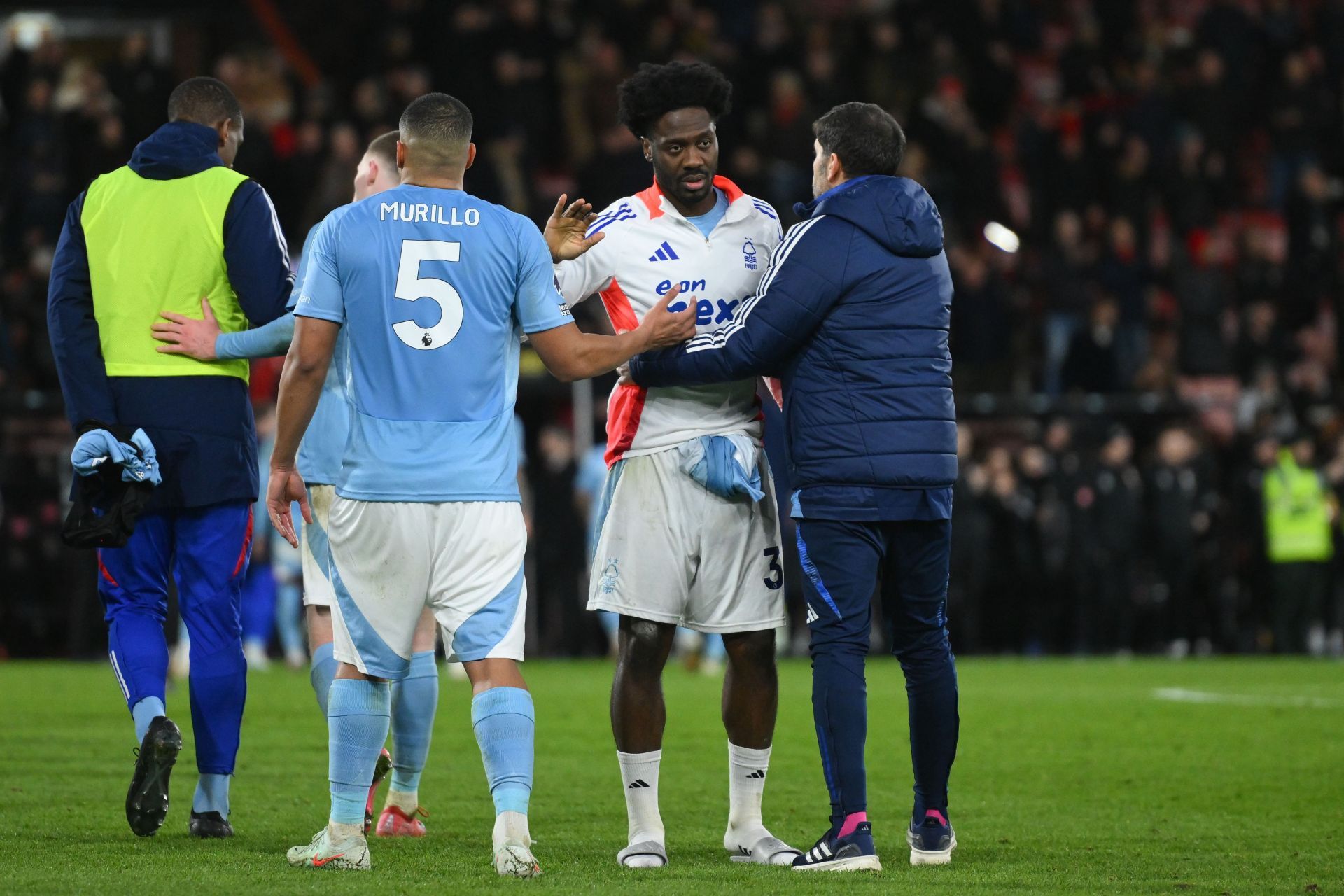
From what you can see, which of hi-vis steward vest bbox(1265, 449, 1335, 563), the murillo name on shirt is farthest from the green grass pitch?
hi-vis steward vest bbox(1265, 449, 1335, 563)

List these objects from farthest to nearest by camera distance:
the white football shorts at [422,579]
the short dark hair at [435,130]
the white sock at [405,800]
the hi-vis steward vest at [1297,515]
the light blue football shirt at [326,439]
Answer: the hi-vis steward vest at [1297,515], the light blue football shirt at [326,439], the white sock at [405,800], the short dark hair at [435,130], the white football shorts at [422,579]

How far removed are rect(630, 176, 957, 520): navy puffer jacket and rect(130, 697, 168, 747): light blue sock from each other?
6.68 ft

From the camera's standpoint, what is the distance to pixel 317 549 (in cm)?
673

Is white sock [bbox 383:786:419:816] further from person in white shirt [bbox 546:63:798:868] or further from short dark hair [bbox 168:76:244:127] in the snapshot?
short dark hair [bbox 168:76:244:127]

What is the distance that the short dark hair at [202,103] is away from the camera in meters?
6.48

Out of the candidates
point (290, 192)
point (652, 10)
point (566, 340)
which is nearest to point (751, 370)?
point (566, 340)

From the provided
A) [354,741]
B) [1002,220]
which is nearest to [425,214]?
[354,741]

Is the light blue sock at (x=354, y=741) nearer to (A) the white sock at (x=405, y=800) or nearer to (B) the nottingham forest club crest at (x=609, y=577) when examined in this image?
(B) the nottingham forest club crest at (x=609, y=577)

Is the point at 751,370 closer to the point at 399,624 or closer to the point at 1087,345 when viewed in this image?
the point at 399,624

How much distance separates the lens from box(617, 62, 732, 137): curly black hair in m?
6.04

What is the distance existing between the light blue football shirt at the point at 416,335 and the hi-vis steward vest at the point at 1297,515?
46.7ft

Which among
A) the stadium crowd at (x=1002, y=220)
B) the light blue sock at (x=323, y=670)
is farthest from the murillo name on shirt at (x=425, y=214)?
the stadium crowd at (x=1002, y=220)

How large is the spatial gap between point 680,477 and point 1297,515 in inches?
535

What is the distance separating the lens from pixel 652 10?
69.9ft
